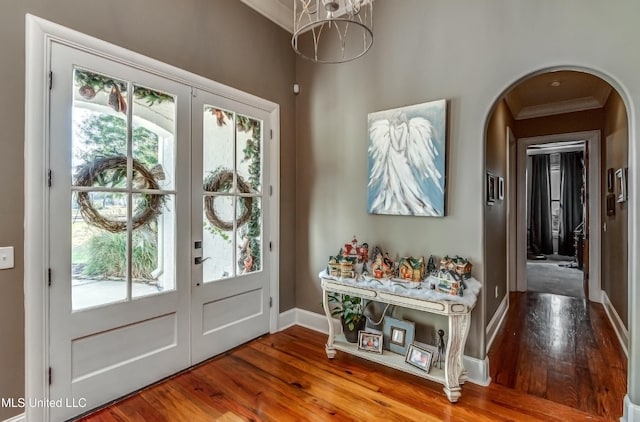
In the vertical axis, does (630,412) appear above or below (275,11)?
below

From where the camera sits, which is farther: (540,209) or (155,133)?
(540,209)

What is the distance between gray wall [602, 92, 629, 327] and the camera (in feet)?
10.0

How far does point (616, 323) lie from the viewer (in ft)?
11.1

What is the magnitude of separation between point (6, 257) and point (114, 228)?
1.77ft

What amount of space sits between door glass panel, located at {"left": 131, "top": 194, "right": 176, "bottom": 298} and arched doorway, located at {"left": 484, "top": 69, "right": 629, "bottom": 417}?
2.55 m

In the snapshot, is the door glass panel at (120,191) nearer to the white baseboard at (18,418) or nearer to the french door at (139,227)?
the french door at (139,227)

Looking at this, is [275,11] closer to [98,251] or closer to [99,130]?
[99,130]

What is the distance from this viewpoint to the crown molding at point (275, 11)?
3.02 meters

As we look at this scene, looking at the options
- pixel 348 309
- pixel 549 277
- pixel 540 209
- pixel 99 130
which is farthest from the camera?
pixel 540 209

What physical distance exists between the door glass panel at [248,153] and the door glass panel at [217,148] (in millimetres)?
81

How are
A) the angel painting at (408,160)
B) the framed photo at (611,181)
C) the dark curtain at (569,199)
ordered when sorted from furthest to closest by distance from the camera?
the dark curtain at (569,199) → the framed photo at (611,181) → the angel painting at (408,160)

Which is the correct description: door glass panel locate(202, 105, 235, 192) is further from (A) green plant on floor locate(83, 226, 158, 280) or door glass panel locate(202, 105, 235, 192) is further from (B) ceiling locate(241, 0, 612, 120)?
(B) ceiling locate(241, 0, 612, 120)

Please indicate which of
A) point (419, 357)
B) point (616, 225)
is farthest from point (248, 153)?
point (616, 225)

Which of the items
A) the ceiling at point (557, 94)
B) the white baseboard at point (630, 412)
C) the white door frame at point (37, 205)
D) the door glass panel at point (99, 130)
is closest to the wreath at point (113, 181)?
the door glass panel at point (99, 130)
